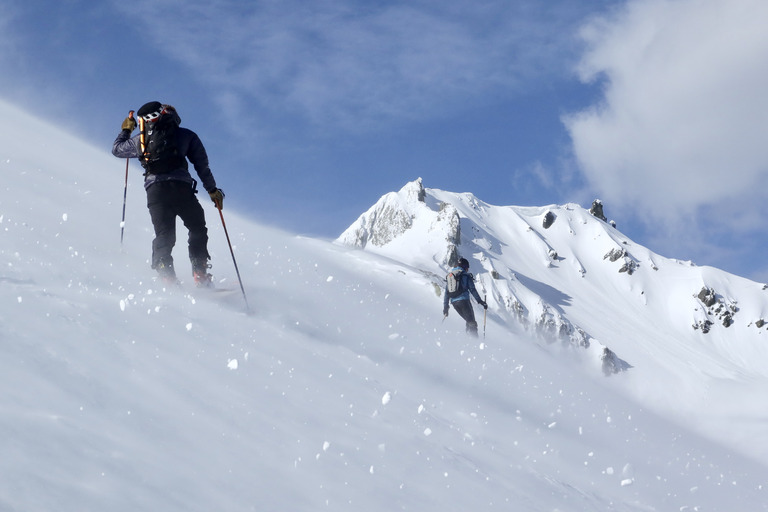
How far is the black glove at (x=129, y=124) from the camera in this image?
7324 millimetres

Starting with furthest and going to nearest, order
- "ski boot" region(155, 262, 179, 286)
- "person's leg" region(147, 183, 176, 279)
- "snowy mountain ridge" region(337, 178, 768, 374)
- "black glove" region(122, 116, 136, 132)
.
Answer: "snowy mountain ridge" region(337, 178, 768, 374), "black glove" region(122, 116, 136, 132), "person's leg" region(147, 183, 176, 279), "ski boot" region(155, 262, 179, 286)

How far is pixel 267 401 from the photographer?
4.21 m

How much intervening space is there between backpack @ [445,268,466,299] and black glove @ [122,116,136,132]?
7.51 m

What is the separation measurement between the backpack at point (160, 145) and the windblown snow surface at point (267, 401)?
1.31 meters

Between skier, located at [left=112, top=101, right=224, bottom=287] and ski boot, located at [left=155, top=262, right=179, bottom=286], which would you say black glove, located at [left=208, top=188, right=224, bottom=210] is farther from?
ski boot, located at [left=155, top=262, right=179, bottom=286]

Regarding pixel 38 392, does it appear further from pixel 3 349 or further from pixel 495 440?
pixel 495 440

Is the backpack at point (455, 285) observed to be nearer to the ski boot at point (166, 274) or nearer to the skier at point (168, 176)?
the skier at point (168, 176)

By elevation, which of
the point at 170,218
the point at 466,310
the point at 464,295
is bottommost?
the point at 170,218

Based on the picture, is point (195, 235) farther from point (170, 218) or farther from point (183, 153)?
point (183, 153)

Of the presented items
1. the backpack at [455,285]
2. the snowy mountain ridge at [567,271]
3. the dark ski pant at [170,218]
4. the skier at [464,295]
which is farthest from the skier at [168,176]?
the snowy mountain ridge at [567,271]

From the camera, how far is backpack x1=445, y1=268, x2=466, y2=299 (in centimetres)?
1290

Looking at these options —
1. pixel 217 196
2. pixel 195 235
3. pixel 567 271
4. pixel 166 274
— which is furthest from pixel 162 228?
pixel 567 271

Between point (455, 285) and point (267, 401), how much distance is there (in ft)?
29.7

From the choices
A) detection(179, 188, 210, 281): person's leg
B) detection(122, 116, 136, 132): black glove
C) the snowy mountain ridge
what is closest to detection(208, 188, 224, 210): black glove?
detection(179, 188, 210, 281): person's leg
